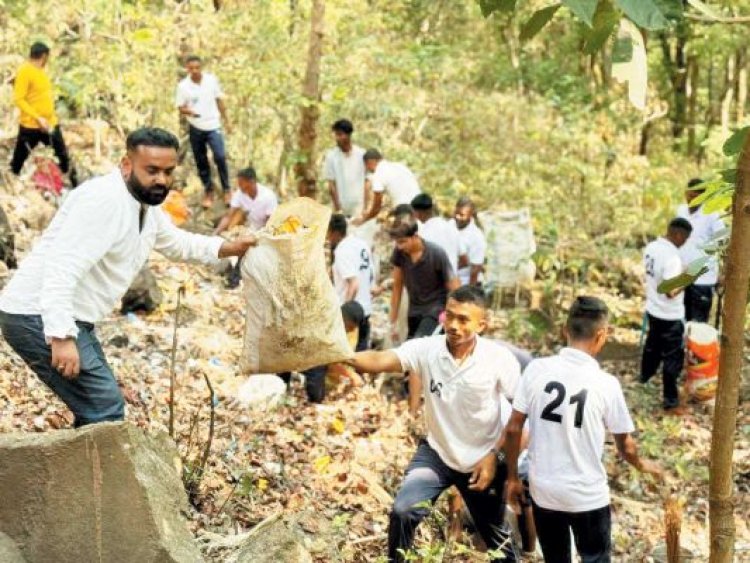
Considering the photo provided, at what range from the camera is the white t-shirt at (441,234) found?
27.4 ft

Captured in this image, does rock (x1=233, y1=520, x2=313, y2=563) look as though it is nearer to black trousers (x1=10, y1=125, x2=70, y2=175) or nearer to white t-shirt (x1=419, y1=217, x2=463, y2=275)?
white t-shirt (x1=419, y1=217, x2=463, y2=275)

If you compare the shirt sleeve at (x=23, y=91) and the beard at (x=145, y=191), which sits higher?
the shirt sleeve at (x=23, y=91)

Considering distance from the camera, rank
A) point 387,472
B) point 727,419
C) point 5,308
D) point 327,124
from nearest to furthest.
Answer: point 727,419 → point 5,308 → point 387,472 → point 327,124

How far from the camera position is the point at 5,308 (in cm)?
372

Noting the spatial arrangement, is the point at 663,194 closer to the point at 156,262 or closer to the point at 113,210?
the point at 156,262

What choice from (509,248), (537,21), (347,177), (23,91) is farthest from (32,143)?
(537,21)

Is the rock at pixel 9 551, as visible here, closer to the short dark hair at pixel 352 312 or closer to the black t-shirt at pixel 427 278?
the short dark hair at pixel 352 312

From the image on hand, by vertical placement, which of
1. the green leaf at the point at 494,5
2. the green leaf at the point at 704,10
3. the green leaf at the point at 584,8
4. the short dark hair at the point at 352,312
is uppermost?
the green leaf at the point at 494,5

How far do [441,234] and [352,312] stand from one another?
136 cm

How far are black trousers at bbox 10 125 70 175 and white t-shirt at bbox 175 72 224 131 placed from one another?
147 centimetres

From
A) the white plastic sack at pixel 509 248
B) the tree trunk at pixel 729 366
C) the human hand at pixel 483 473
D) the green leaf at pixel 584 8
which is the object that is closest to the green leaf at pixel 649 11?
the green leaf at pixel 584 8

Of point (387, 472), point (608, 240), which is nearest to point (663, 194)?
point (608, 240)

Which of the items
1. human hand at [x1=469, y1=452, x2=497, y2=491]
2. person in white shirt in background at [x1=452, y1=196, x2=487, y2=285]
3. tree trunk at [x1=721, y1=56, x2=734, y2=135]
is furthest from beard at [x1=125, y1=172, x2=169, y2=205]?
tree trunk at [x1=721, y1=56, x2=734, y2=135]

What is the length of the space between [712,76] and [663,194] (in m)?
11.1
